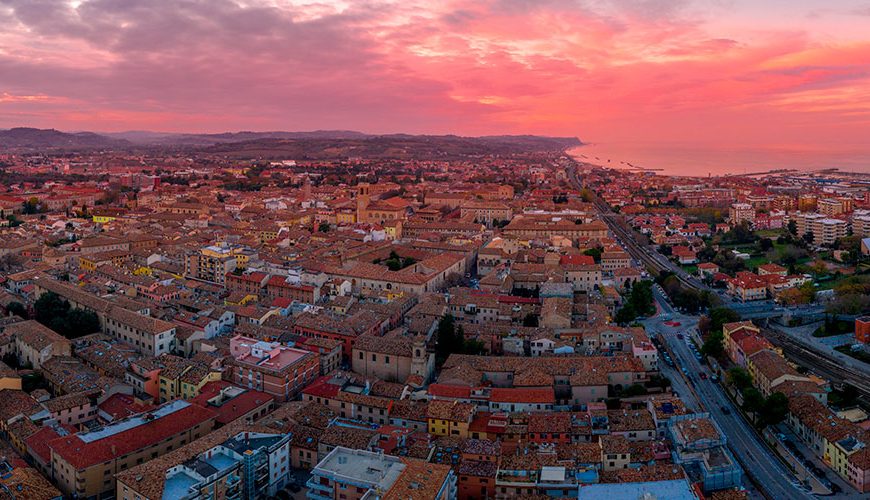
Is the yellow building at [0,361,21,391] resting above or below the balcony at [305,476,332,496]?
above

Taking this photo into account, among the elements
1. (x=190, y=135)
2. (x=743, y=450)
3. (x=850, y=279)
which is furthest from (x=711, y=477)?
(x=190, y=135)

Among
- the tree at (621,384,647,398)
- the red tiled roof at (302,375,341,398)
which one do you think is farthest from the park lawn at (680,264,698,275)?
the red tiled roof at (302,375,341,398)

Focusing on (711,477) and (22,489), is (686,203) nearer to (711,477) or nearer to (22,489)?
(711,477)

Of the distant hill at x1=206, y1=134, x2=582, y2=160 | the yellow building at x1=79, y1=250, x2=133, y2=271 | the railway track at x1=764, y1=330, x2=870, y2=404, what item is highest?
the distant hill at x1=206, y1=134, x2=582, y2=160

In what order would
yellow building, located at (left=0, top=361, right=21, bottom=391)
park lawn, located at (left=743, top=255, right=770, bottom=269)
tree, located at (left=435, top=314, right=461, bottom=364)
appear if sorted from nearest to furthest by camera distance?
yellow building, located at (left=0, top=361, right=21, bottom=391) → tree, located at (left=435, top=314, right=461, bottom=364) → park lawn, located at (left=743, top=255, right=770, bottom=269)

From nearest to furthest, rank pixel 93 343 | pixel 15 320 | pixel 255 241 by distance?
pixel 93 343, pixel 15 320, pixel 255 241

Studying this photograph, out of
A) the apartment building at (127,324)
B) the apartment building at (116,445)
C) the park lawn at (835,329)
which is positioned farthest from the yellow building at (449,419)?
the park lawn at (835,329)

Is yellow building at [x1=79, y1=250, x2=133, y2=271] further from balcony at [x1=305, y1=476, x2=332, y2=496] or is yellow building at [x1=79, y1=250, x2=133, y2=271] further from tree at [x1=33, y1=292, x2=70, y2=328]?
balcony at [x1=305, y1=476, x2=332, y2=496]
